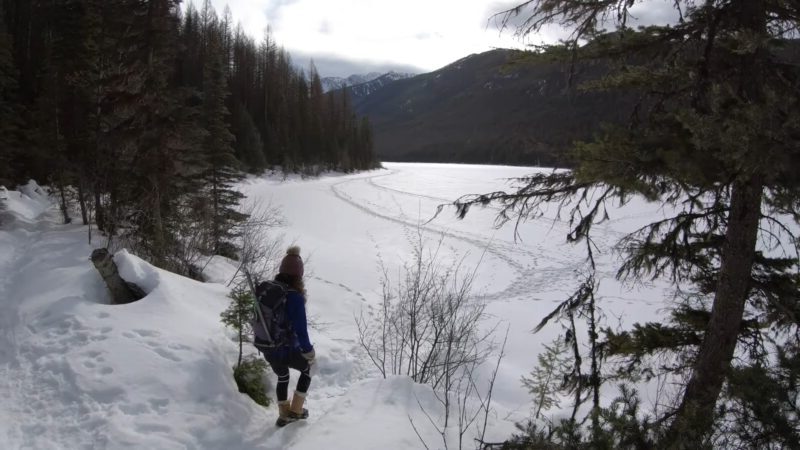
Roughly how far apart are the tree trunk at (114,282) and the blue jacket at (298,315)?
11.1ft

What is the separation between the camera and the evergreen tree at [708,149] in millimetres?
2436

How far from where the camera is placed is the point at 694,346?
4.23 metres

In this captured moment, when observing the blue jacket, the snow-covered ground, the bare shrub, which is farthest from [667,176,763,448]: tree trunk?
the blue jacket

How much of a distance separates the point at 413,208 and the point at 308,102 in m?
40.5

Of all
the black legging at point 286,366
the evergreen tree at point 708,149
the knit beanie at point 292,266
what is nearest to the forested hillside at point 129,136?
the black legging at point 286,366

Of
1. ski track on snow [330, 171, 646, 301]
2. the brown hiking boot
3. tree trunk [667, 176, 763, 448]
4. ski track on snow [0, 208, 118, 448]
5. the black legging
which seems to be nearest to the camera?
tree trunk [667, 176, 763, 448]

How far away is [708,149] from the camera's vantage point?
2.85 meters

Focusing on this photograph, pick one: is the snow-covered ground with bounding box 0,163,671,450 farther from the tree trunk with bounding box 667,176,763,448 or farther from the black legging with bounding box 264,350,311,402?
the tree trunk with bounding box 667,176,763,448

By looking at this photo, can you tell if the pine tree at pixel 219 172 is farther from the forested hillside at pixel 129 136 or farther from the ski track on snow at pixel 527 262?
the ski track on snow at pixel 527 262

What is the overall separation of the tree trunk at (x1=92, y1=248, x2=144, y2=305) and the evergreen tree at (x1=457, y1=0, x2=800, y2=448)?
16.2 ft

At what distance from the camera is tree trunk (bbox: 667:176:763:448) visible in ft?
10.7

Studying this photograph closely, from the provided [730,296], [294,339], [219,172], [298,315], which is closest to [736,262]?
[730,296]

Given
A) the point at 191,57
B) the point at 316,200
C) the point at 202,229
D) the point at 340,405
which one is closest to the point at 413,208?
the point at 316,200

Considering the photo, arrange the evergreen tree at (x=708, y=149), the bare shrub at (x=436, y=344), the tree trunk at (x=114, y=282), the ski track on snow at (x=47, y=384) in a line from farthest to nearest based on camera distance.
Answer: the tree trunk at (x=114, y=282) < the bare shrub at (x=436, y=344) < the ski track on snow at (x=47, y=384) < the evergreen tree at (x=708, y=149)
